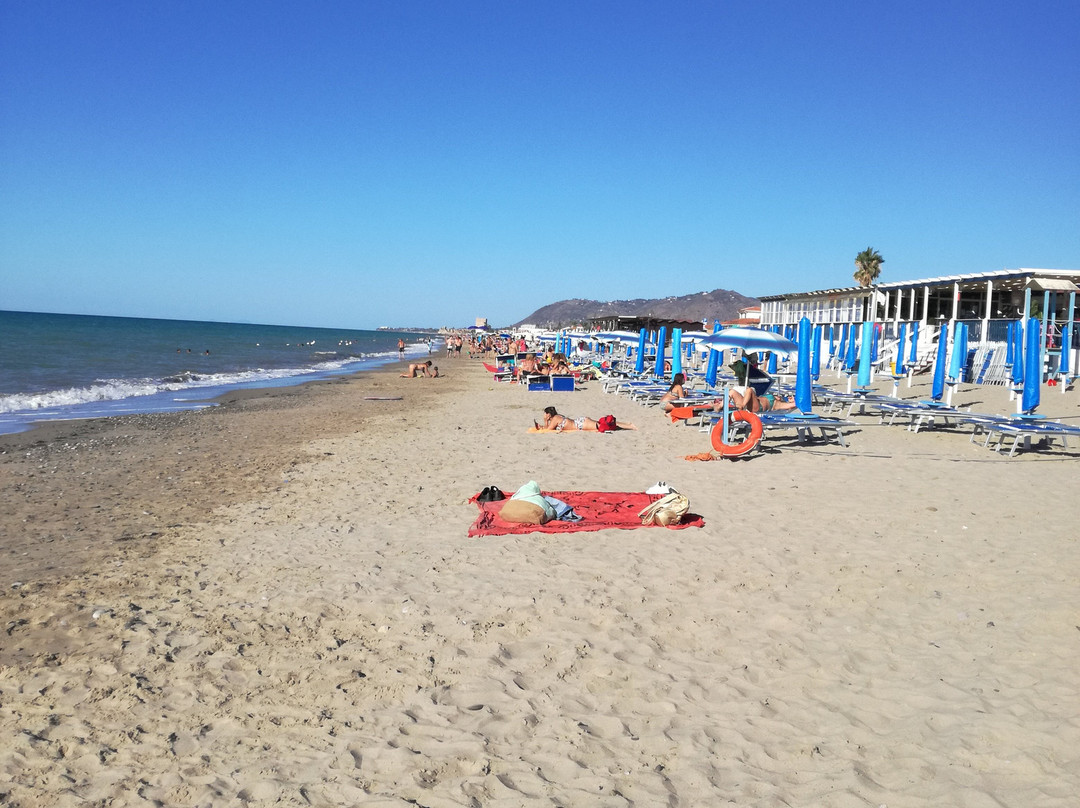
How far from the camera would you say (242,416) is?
1480cm

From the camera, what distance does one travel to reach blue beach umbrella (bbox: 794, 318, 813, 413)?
995cm

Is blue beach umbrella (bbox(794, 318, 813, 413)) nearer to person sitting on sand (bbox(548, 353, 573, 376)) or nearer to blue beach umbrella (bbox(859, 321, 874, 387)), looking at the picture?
blue beach umbrella (bbox(859, 321, 874, 387))

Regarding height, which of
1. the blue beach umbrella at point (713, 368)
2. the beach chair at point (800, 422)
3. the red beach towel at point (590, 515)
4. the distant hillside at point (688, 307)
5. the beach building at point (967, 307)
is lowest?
the red beach towel at point (590, 515)

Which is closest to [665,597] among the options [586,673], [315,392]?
[586,673]

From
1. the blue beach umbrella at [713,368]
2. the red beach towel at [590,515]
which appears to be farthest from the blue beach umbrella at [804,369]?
the blue beach umbrella at [713,368]

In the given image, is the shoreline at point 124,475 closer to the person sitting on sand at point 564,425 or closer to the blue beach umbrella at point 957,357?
the person sitting on sand at point 564,425

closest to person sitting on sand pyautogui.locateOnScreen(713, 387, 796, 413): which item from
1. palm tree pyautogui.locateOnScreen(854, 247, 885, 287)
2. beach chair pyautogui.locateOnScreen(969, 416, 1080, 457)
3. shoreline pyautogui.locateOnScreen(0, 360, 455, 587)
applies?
A: beach chair pyautogui.locateOnScreen(969, 416, 1080, 457)

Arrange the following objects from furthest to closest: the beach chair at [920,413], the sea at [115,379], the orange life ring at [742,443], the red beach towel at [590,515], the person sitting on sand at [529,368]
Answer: the person sitting on sand at [529,368]
the sea at [115,379]
the beach chair at [920,413]
the orange life ring at [742,443]
the red beach towel at [590,515]

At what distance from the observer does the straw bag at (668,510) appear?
18.7 feet

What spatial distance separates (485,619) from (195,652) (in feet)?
4.90

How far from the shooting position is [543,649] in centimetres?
372

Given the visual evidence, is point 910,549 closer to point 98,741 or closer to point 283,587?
point 283,587

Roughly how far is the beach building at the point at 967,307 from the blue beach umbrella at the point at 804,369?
733cm

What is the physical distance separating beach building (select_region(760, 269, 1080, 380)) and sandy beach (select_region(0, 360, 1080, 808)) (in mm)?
12366
